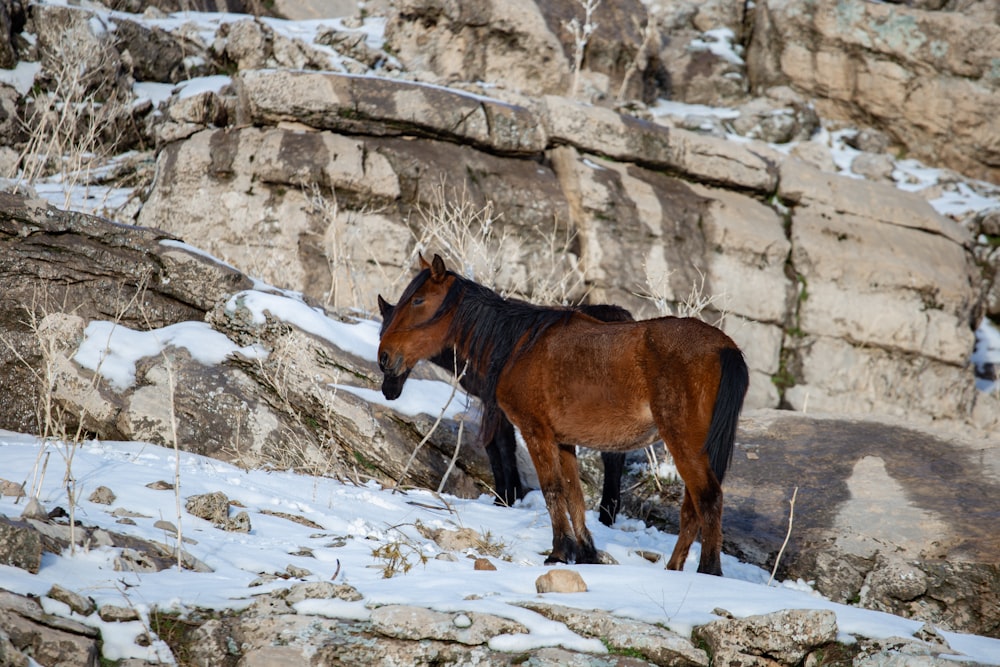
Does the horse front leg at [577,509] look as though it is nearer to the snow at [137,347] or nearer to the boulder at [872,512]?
the boulder at [872,512]

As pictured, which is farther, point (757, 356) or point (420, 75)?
point (420, 75)

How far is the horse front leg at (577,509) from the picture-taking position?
17.1ft

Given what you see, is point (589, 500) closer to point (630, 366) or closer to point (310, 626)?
point (630, 366)

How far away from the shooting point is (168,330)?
754cm

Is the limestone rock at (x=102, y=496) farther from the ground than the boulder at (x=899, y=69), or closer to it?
closer to it

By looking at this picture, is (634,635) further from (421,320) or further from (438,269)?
(438,269)

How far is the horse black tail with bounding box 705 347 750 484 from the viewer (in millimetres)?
4824

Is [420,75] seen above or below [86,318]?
above

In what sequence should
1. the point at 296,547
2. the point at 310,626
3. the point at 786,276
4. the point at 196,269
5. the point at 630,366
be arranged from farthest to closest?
the point at 786,276 < the point at 196,269 < the point at 630,366 < the point at 296,547 < the point at 310,626

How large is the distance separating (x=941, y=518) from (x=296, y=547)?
15.2ft

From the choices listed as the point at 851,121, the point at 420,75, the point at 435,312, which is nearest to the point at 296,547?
the point at 435,312

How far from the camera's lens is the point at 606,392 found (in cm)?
514

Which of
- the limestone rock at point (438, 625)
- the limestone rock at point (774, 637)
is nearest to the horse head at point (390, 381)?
the limestone rock at point (438, 625)

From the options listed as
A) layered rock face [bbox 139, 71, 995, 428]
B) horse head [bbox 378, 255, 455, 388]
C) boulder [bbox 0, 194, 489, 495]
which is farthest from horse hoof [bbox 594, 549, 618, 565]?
layered rock face [bbox 139, 71, 995, 428]
